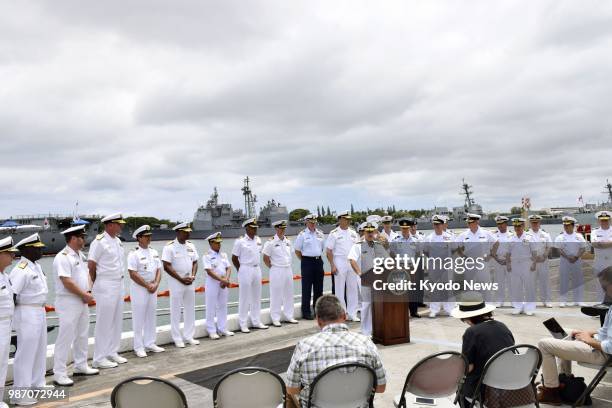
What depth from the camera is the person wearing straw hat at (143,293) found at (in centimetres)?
594

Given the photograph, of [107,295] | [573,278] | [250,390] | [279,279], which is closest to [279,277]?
[279,279]

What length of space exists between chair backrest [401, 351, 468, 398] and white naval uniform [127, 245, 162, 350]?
4.19 meters

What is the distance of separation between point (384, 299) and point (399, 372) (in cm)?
124

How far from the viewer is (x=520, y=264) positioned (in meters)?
8.45

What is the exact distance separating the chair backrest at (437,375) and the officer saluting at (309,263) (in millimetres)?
4983

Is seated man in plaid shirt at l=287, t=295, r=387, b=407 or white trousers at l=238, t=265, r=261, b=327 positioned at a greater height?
seated man in plaid shirt at l=287, t=295, r=387, b=407

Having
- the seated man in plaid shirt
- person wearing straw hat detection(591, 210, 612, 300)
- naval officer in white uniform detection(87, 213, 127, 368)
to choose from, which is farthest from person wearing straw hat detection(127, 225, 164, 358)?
person wearing straw hat detection(591, 210, 612, 300)

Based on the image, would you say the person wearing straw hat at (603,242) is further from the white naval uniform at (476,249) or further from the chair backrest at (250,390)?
the chair backrest at (250,390)

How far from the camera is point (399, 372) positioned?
4.80 meters

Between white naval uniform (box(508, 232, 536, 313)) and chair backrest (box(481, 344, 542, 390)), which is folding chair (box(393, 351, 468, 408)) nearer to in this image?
chair backrest (box(481, 344, 542, 390))

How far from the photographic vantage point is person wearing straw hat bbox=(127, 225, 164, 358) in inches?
234

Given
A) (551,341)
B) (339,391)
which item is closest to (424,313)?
(551,341)

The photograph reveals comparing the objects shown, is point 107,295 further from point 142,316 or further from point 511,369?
point 511,369

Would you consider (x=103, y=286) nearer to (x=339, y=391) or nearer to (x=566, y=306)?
(x=339, y=391)
